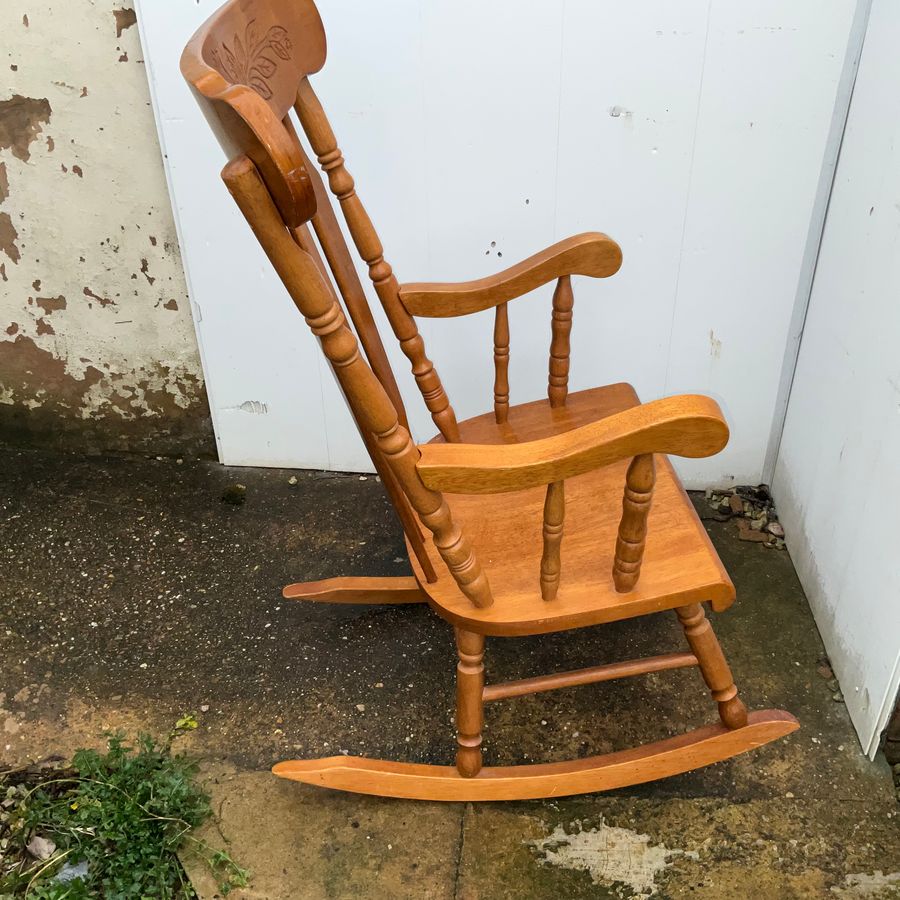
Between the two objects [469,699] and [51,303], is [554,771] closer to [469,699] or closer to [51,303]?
[469,699]

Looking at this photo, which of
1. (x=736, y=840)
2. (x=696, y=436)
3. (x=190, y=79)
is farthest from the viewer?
(x=736, y=840)

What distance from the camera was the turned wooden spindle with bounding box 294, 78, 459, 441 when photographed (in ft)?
4.03

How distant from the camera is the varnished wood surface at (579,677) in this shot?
136cm

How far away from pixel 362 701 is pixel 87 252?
117cm

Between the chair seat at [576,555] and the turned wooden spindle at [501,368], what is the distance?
3 cm

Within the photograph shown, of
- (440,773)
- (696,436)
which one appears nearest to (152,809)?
(440,773)

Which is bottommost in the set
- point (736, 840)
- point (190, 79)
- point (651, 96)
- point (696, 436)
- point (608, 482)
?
point (736, 840)

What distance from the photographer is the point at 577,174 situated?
1.70 meters

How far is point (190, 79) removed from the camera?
0.84 m

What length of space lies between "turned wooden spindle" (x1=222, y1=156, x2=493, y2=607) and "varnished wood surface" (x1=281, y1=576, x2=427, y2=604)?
56cm

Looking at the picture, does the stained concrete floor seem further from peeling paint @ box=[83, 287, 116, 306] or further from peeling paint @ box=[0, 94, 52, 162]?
peeling paint @ box=[0, 94, 52, 162]

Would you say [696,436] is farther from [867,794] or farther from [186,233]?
[186,233]

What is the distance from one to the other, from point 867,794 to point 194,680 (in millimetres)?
1196

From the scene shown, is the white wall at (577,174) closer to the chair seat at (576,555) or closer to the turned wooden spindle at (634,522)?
the chair seat at (576,555)
